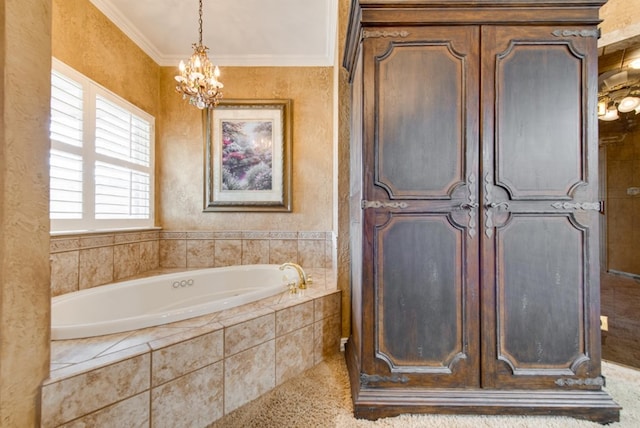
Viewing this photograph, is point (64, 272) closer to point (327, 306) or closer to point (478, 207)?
point (327, 306)

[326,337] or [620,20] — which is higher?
[620,20]

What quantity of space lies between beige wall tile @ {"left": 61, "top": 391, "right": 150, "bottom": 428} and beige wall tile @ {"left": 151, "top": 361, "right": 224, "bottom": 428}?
3cm

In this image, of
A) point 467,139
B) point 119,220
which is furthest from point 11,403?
point 467,139

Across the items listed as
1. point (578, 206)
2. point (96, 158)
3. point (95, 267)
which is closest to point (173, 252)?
point (95, 267)

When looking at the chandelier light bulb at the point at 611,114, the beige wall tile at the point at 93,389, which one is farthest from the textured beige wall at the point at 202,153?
the chandelier light bulb at the point at 611,114

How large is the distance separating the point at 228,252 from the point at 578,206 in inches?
110

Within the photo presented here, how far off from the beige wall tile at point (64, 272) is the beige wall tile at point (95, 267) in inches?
1.6

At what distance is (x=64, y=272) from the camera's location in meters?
1.95

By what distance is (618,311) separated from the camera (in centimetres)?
198

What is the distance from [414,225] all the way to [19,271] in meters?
1.57

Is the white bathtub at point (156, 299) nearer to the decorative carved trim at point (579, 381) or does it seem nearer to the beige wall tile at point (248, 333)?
the beige wall tile at point (248, 333)

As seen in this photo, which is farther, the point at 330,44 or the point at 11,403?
the point at 330,44

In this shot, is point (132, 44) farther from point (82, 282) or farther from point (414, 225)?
point (414, 225)

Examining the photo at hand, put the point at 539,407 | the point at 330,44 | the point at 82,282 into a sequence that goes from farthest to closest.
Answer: the point at 330,44 → the point at 82,282 → the point at 539,407
